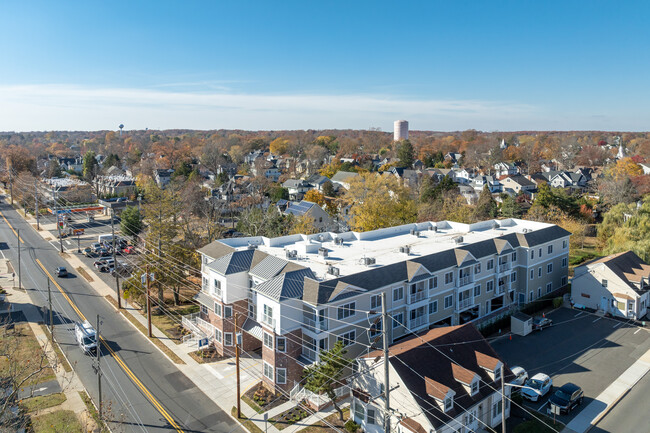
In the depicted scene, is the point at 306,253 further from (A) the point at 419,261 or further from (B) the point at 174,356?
(B) the point at 174,356

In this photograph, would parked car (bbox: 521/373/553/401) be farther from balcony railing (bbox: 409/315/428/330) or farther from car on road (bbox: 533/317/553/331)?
car on road (bbox: 533/317/553/331)

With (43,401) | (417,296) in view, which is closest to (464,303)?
(417,296)

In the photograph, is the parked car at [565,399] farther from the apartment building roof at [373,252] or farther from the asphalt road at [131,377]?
the asphalt road at [131,377]

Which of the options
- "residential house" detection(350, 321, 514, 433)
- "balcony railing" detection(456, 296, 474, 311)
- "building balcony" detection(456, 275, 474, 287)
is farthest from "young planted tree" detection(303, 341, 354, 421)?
"balcony railing" detection(456, 296, 474, 311)

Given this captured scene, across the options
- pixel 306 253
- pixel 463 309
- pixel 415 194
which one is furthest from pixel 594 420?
pixel 415 194

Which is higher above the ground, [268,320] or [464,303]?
[268,320]

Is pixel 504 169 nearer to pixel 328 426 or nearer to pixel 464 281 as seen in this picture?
pixel 464 281
